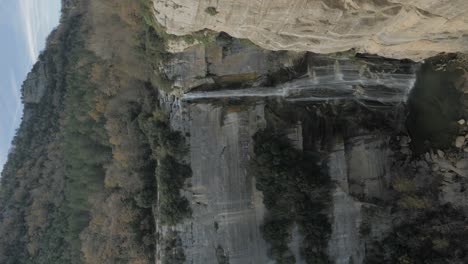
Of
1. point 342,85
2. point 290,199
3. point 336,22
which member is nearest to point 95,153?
point 290,199

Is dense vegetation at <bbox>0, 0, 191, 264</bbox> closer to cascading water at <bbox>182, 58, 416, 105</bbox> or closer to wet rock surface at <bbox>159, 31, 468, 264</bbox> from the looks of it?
wet rock surface at <bbox>159, 31, 468, 264</bbox>

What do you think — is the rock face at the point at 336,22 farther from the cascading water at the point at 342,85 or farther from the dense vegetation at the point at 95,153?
the dense vegetation at the point at 95,153

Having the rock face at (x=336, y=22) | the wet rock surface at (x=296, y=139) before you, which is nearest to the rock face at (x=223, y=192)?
the wet rock surface at (x=296, y=139)

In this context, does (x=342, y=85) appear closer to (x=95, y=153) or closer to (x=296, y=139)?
(x=296, y=139)

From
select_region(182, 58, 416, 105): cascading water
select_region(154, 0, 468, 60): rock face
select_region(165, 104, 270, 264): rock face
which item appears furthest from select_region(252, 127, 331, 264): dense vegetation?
select_region(154, 0, 468, 60): rock face

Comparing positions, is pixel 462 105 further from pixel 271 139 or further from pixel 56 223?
pixel 56 223

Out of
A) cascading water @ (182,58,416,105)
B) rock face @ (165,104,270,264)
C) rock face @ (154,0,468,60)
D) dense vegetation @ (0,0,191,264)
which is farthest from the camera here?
dense vegetation @ (0,0,191,264)

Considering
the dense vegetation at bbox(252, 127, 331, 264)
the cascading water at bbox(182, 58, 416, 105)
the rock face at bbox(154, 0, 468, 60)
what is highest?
the cascading water at bbox(182, 58, 416, 105)
